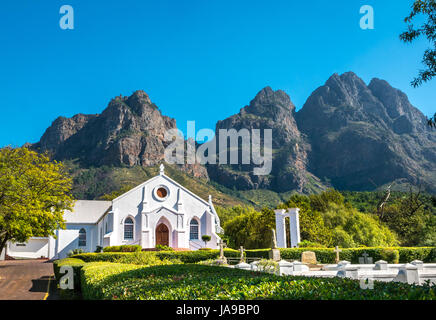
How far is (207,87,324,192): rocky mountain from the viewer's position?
154000 millimetres

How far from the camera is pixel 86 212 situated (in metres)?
48.8

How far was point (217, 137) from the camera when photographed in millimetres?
192250

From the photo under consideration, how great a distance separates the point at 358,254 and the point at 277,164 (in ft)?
439

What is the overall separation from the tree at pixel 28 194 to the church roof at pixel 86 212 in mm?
22797

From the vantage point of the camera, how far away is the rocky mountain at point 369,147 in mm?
151875

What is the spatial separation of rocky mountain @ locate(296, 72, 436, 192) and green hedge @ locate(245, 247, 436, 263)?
364 ft

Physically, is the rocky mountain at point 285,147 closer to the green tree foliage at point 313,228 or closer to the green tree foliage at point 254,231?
the green tree foliage at point 254,231

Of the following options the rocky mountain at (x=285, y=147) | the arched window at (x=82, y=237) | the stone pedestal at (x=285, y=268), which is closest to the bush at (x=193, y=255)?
the stone pedestal at (x=285, y=268)

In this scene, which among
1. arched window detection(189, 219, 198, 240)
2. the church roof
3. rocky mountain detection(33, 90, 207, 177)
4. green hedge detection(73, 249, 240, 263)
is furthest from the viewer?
rocky mountain detection(33, 90, 207, 177)

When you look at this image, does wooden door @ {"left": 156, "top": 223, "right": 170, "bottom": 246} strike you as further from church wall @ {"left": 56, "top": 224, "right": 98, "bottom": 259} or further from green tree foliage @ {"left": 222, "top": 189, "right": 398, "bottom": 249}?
church wall @ {"left": 56, "top": 224, "right": 98, "bottom": 259}

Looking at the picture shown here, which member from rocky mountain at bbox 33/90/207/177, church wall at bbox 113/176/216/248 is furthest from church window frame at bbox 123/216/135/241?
rocky mountain at bbox 33/90/207/177

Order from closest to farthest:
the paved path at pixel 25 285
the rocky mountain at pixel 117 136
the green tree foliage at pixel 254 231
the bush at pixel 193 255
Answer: the paved path at pixel 25 285
the bush at pixel 193 255
the green tree foliage at pixel 254 231
the rocky mountain at pixel 117 136

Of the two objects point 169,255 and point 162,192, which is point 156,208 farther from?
point 169,255
